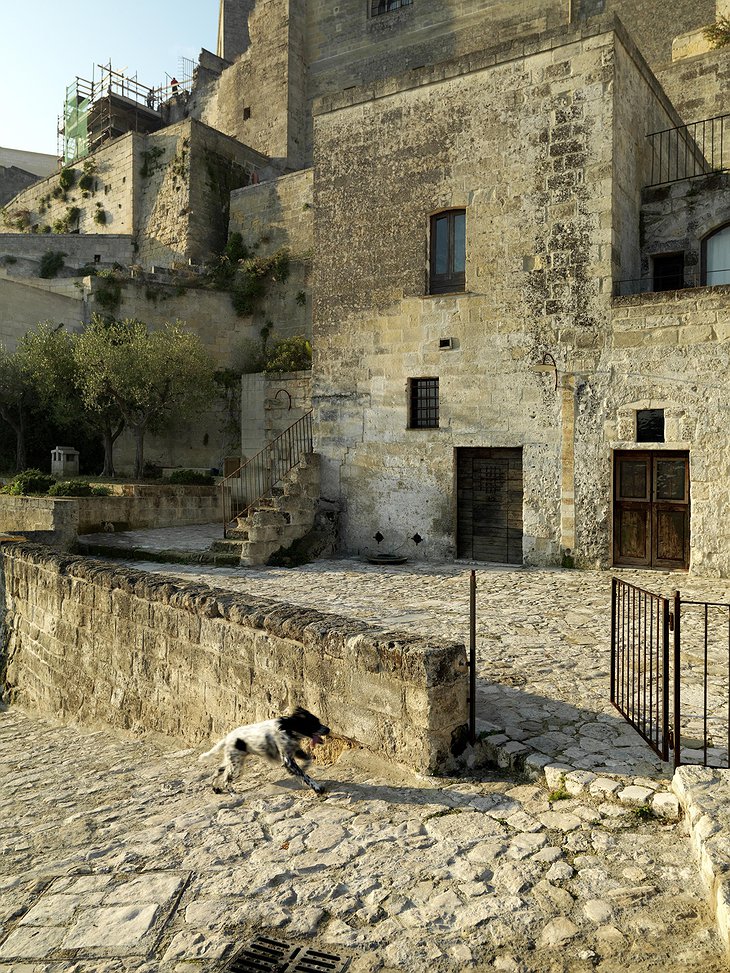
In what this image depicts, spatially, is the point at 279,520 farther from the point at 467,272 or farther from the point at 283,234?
the point at 283,234

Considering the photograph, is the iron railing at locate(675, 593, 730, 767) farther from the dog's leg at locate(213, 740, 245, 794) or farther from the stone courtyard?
the dog's leg at locate(213, 740, 245, 794)

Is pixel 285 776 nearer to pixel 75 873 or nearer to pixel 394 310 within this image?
pixel 75 873

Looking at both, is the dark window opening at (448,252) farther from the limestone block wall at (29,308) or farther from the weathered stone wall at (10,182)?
the weathered stone wall at (10,182)

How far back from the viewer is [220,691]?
6336mm

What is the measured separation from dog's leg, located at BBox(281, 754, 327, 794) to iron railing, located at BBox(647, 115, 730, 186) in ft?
41.4

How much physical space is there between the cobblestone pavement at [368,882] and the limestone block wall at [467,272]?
867cm

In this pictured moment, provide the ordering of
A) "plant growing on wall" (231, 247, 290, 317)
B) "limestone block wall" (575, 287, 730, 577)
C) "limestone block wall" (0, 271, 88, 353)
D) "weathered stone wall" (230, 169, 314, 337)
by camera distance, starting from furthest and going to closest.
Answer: "plant growing on wall" (231, 247, 290, 317), "weathered stone wall" (230, 169, 314, 337), "limestone block wall" (0, 271, 88, 353), "limestone block wall" (575, 287, 730, 577)

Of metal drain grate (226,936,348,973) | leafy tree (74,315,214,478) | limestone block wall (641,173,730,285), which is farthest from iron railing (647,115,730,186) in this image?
metal drain grate (226,936,348,973)

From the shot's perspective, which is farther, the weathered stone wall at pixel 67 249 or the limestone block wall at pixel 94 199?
the limestone block wall at pixel 94 199

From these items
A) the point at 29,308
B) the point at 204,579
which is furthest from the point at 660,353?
the point at 29,308

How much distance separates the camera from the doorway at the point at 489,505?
12.9 m

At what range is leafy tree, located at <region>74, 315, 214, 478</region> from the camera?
64.3 feet

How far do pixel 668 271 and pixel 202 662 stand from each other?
1140 cm

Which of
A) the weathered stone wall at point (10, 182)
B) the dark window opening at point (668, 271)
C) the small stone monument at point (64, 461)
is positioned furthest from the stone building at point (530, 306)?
the weathered stone wall at point (10, 182)
